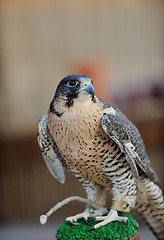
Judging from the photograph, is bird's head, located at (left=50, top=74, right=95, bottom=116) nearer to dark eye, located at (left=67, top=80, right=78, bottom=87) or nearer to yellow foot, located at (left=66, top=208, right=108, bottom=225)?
dark eye, located at (left=67, top=80, right=78, bottom=87)

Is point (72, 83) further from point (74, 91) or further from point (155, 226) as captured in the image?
point (155, 226)

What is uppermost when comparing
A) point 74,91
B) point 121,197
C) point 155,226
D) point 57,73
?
point 74,91

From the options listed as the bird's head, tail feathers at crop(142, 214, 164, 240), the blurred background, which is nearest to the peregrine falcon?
the bird's head

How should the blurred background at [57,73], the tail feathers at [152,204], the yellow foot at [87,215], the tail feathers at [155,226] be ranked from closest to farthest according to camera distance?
the yellow foot at [87,215]
the tail feathers at [152,204]
the tail feathers at [155,226]
the blurred background at [57,73]

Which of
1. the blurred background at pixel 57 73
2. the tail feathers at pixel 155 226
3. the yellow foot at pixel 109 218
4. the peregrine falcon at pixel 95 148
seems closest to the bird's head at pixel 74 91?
the peregrine falcon at pixel 95 148

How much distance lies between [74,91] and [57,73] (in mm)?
3382

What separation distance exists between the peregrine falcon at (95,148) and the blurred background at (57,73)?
236 centimetres

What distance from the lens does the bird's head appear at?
1.59m

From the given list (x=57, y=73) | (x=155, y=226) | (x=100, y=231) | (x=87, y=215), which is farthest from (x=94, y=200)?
(x=57, y=73)

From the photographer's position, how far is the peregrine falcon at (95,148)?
5.38 ft

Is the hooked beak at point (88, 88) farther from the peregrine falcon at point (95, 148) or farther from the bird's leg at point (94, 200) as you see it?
the bird's leg at point (94, 200)

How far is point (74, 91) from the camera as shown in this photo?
1.61 metres

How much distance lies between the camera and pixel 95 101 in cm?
169

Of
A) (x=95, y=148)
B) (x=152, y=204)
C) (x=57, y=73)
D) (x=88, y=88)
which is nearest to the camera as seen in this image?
(x=88, y=88)
